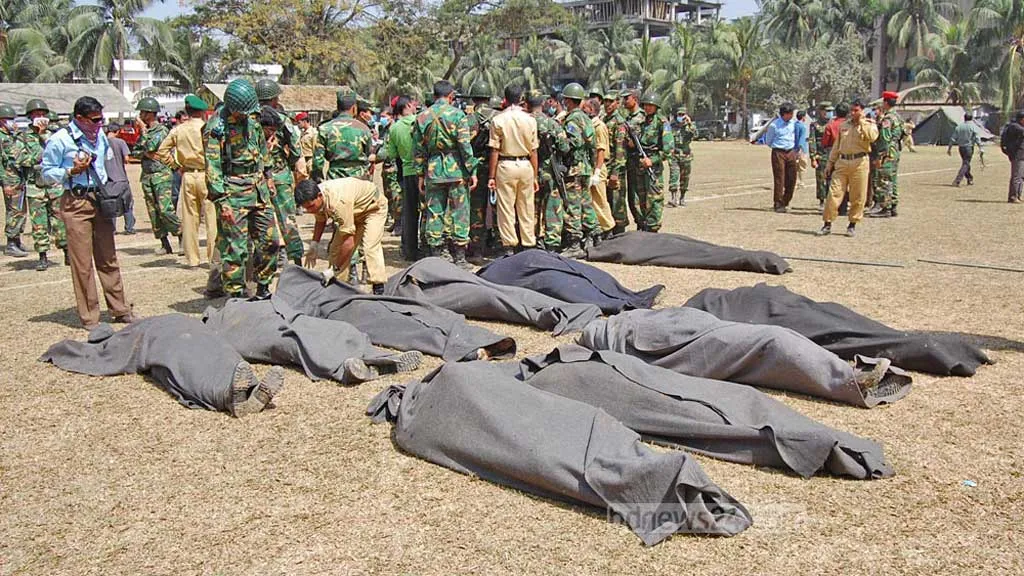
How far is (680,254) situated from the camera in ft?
32.3

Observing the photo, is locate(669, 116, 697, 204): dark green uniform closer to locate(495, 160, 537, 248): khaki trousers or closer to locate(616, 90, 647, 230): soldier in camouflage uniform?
locate(616, 90, 647, 230): soldier in camouflage uniform

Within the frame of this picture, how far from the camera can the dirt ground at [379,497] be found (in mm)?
3572

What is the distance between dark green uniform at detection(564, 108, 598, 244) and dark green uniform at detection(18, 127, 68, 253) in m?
6.44

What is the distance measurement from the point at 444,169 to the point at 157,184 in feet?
15.2

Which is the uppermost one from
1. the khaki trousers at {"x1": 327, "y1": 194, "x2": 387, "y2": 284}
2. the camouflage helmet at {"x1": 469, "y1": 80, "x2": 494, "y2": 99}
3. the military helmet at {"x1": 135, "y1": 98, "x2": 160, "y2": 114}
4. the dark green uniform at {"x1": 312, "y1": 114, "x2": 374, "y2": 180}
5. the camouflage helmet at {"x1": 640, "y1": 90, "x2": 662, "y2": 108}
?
the camouflage helmet at {"x1": 469, "y1": 80, "x2": 494, "y2": 99}

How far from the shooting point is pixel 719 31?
2188 inches

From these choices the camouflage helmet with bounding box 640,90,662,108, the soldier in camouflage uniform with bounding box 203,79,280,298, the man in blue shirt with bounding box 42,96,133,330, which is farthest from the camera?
the camouflage helmet with bounding box 640,90,662,108

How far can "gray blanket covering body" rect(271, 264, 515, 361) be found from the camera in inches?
253

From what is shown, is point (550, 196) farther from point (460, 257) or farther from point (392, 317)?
point (392, 317)

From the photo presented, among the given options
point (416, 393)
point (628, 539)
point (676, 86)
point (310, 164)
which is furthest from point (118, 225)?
point (676, 86)

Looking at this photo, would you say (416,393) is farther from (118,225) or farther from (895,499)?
(118,225)

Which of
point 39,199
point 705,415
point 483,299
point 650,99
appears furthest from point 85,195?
point 650,99

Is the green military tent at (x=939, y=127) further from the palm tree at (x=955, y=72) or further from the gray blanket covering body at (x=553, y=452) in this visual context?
the gray blanket covering body at (x=553, y=452)

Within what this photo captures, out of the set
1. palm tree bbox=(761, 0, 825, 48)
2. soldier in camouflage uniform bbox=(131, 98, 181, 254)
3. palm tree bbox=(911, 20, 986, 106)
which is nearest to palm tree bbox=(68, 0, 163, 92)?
palm tree bbox=(761, 0, 825, 48)
